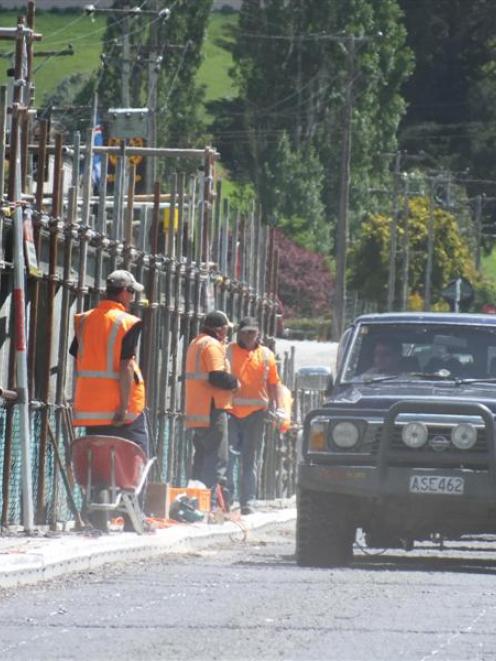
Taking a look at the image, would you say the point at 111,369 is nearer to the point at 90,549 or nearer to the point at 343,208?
the point at 90,549

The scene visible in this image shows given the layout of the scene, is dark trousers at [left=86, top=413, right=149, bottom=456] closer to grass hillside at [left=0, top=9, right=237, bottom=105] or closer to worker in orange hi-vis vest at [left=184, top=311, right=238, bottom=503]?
worker in orange hi-vis vest at [left=184, top=311, right=238, bottom=503]

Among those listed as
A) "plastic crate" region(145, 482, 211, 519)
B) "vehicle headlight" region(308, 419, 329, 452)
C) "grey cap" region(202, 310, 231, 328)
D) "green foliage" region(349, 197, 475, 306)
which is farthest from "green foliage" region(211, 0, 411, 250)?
"vehicle headlight" region(308, 419, 329, 452)

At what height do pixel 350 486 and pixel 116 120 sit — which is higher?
pixel 116 120

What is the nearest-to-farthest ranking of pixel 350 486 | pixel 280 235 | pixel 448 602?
pixel 448 602
pixel 350 486
pixel 280 235

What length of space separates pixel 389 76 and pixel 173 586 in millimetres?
85317

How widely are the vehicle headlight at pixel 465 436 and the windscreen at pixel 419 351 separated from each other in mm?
1089

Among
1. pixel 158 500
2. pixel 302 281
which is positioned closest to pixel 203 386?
pixel 158 500

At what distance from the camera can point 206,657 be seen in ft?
33.2

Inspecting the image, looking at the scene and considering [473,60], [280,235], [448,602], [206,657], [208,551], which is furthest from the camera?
[473,60]

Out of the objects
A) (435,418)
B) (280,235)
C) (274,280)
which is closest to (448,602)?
(435,418)

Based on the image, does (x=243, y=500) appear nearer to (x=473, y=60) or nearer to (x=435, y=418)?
(x=435, y=418)

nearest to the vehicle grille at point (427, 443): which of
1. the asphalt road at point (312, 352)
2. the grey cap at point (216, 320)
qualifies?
the grey cap at point (216, 320)

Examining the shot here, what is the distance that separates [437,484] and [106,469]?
239cm

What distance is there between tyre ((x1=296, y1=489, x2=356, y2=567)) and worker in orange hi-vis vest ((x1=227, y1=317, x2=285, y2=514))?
602 cm
